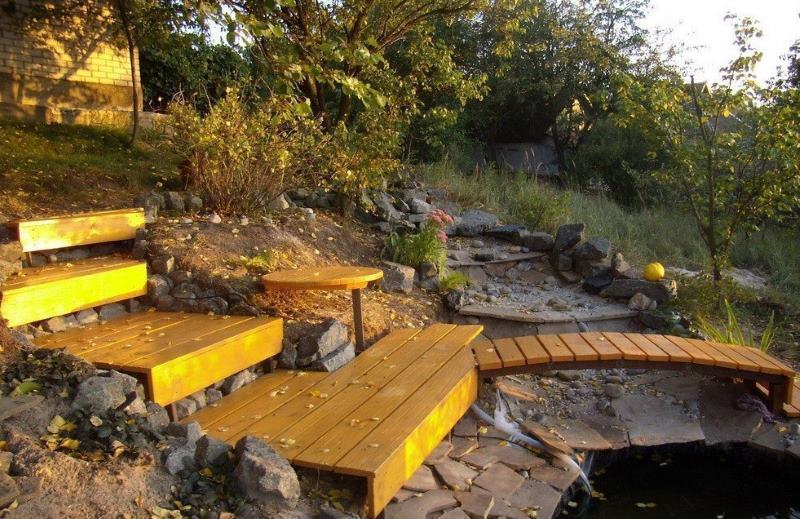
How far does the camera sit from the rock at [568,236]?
21.1ft

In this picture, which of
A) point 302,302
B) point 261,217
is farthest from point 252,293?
point 261,217

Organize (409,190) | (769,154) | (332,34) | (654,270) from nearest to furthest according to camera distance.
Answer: (769,154)
(654,270)
(332,34)
(409,190)

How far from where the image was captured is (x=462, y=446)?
3521mm

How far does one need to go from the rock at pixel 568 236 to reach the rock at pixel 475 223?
953 mm

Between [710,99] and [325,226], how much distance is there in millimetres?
3518

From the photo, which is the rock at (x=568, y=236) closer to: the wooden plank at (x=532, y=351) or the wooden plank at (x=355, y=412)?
the wooden plank at (x=532, y=351)

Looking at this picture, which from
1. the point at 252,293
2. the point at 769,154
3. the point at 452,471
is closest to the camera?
the point at 452,471

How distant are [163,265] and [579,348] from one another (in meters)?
2.74

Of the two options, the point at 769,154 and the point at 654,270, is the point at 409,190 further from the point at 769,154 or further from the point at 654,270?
the point at 769,154

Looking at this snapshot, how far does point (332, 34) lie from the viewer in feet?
21.7

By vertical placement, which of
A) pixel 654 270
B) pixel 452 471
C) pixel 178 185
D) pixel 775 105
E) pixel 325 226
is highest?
pixel 775 105

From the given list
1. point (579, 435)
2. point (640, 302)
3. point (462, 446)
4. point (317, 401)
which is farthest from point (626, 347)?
point (317, 401)

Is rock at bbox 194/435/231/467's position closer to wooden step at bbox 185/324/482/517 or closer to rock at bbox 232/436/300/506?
rock at bbox 232/436/300/506

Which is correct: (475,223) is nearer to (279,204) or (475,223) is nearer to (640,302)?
(640,302)
